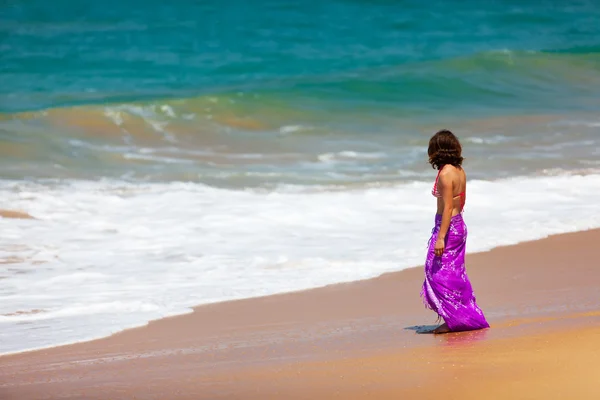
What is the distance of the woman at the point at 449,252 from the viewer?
5141 mm

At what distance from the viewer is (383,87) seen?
23.3 m

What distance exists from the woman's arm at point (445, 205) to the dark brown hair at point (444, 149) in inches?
2.4

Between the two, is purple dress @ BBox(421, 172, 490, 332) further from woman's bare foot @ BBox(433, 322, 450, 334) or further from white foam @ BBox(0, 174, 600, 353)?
white foam @ BBox(0, 174, 600, 353)

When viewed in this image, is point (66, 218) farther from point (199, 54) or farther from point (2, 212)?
point (199, 54)

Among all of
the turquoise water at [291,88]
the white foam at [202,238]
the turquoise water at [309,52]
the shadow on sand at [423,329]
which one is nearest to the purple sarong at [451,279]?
the shadow on sand at [423,329]

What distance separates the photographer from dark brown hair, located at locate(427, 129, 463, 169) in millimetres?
5145

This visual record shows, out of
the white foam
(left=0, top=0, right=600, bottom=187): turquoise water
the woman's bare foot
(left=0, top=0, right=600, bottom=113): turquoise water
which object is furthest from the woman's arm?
(left=0, top=0, right=600, bottom=113): turquoise water

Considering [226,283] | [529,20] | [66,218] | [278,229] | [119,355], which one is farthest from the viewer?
[529,20]

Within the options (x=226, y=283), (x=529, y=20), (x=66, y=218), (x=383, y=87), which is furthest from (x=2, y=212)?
(x=529, y=20)

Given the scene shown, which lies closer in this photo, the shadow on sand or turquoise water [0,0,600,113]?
the shadow on sand

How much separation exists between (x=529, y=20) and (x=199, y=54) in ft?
34.9

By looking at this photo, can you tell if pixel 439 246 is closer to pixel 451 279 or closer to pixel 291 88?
pixel 451 279

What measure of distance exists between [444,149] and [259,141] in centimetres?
1276

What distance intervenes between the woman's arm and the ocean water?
190 centimetres
